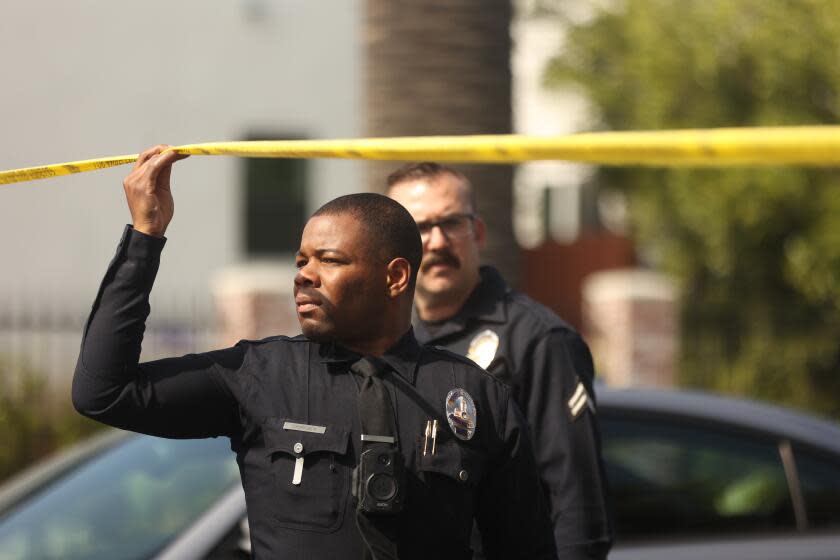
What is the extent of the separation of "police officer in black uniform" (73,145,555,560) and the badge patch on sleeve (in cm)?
54

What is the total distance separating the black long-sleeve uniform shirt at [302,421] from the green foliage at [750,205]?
9.16 metres

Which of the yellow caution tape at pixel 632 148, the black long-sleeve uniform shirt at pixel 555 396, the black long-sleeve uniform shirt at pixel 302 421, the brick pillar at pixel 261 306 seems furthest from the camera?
the brick pillar at pixel 261 306

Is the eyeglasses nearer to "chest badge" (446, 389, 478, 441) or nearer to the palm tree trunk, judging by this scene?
"chest badge" (446, 389, 478, 441)

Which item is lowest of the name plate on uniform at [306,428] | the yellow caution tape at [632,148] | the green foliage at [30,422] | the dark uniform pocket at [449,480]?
the green foliage at [30,422]

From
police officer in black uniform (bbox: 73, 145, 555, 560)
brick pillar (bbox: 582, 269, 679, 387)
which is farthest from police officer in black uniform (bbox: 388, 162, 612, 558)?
brick pillar (bbox: 582, 269, 679, 387)

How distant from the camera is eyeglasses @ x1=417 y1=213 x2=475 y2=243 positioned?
3.30 meters

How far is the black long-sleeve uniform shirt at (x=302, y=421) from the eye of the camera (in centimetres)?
224

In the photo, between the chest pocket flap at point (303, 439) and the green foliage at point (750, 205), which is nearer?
the chest pocket flap at point (303, 439)

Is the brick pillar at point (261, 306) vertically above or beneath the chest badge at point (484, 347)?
beneath

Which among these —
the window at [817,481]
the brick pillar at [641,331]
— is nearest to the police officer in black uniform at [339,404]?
the window at [817,481]

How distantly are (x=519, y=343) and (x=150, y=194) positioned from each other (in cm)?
106

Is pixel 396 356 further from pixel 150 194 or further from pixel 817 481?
pixel 817 481

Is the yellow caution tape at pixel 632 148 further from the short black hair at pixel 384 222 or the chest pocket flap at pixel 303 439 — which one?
the chest pocket flap at pixel 303 439

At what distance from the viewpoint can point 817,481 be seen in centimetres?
426
